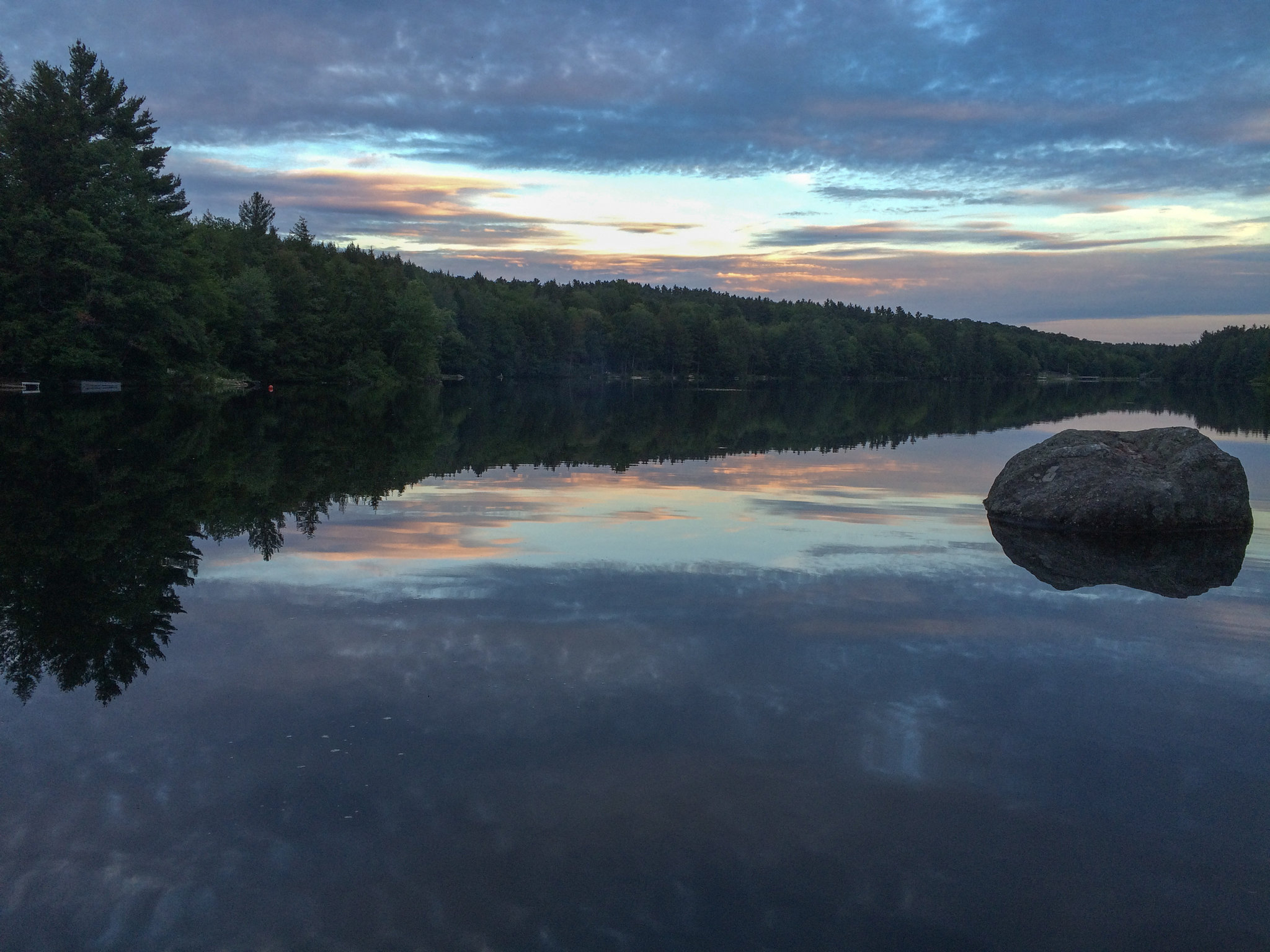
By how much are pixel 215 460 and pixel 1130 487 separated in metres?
18.0

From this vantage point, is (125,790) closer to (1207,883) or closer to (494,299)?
(1207,883)

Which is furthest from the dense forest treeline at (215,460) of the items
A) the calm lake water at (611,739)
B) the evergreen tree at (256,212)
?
the evergreen tree at (256,212)

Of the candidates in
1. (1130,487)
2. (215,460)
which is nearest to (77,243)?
(215,460)

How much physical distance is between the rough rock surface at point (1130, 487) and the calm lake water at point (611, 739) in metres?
1.22

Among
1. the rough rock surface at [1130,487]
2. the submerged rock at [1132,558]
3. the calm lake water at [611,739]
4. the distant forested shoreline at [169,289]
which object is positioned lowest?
the calm lake water at [611,739]

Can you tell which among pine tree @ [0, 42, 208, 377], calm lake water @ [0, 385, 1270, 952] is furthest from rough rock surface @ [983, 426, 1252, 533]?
pine tree @ [0, 42, 208, 377]

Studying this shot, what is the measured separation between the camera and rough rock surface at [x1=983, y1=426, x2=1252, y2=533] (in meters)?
14.2

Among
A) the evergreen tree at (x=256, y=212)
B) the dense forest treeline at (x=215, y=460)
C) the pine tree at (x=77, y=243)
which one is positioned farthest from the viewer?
the evergreen tree at (x=256, y=212)

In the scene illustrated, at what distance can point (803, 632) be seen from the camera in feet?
29.4

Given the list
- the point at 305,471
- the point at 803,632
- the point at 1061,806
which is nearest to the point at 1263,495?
the point at 803,632

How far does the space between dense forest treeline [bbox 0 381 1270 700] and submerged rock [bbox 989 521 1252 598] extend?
32.9ft

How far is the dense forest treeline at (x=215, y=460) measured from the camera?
920cm

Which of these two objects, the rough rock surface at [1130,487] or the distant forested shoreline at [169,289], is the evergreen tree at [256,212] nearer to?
the distant forested shoreline at [169,289]

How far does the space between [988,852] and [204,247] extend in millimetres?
70182
